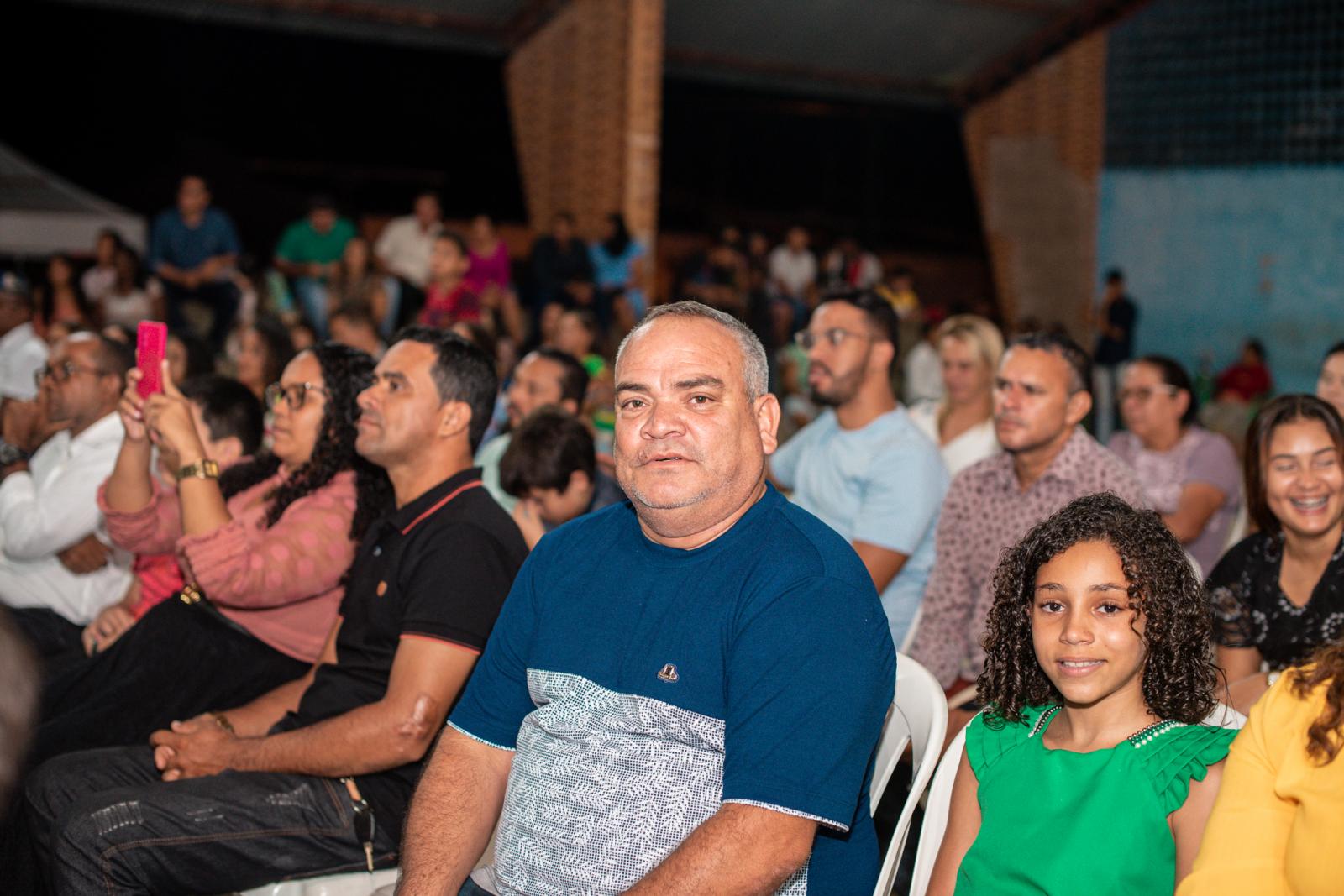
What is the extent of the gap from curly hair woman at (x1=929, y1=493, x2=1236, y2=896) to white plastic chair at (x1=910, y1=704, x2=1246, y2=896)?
0.09 m

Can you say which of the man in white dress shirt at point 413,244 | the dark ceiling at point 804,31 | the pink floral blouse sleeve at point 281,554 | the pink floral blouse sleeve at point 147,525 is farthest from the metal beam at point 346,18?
the pink floral blouse sleeve at point 281,554

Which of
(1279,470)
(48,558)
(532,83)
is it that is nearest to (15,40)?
(532,83)

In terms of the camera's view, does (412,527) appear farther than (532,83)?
No

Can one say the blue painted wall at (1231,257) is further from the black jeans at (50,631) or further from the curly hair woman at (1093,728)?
the black jeans at (50,631)

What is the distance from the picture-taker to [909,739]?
2.26 meters

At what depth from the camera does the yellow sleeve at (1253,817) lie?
1588 millimetres

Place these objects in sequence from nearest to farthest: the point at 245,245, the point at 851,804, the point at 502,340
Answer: the point at 851,804 → the point at 502,340 → the point at 245,245

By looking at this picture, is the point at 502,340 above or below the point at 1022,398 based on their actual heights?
above

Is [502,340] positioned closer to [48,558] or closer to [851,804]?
[48,558]

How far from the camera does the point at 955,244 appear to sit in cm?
1453

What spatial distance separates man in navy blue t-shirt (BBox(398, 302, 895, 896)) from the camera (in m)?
1.65

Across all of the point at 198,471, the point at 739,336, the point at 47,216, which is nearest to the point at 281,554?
A: the point at 198,471

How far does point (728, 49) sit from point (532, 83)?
86.3 inches

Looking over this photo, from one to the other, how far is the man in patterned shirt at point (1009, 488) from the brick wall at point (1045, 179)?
10.2 metres
